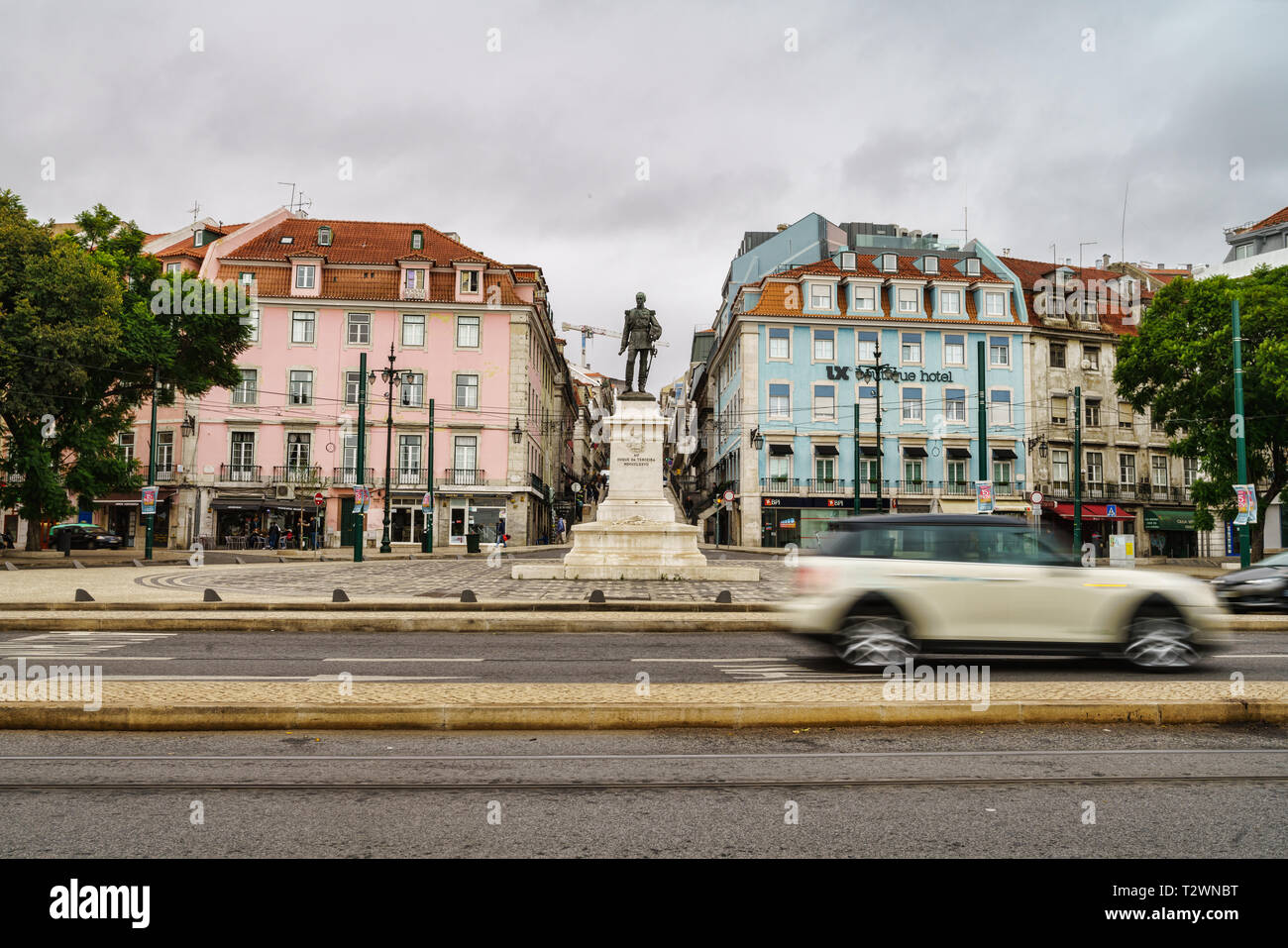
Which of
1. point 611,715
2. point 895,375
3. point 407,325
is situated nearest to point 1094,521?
point 895,375

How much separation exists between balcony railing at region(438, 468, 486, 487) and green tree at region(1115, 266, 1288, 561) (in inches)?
1357

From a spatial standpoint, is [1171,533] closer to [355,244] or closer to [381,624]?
[355,244]

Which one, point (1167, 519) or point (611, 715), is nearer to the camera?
point (611, 715)

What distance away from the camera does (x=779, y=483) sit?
5466 centimetres

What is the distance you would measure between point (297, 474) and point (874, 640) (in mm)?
50388

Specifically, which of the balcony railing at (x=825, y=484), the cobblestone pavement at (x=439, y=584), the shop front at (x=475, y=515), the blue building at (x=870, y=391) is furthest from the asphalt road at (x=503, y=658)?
the blue building at (x=870, y=391)

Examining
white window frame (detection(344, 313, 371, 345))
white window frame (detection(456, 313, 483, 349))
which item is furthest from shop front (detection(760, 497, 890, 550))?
white window frame (detection(344, 313, 371, 345))

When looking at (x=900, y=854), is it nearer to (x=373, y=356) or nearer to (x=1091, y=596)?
(x=1091, y=596)

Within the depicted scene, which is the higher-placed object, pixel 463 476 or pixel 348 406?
pixel 348 406

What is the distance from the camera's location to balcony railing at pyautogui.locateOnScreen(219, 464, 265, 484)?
5400cm

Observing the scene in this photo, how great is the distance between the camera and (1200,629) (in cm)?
920

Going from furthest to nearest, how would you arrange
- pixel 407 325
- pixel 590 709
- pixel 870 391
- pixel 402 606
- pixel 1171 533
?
pixel 1171 533 → pixel 407 325 → pixel 870 391 → pixel 402 606 → pixel 590 709

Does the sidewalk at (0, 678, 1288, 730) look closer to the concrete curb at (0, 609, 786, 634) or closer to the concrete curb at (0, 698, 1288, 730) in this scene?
the concrete curb at (0, 698, 1288, 730)
